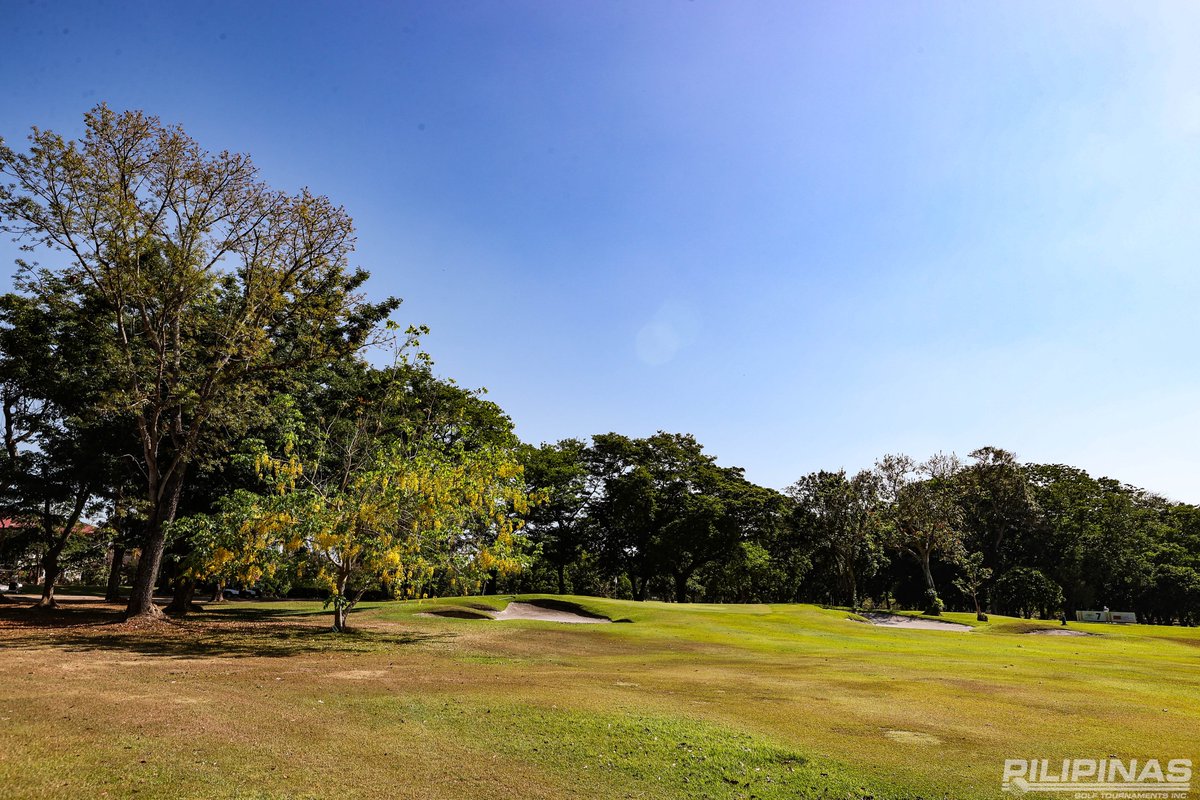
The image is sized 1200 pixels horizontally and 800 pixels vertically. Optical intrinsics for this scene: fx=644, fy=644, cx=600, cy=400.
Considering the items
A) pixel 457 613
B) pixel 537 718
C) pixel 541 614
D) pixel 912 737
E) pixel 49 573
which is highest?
pixel 912 737

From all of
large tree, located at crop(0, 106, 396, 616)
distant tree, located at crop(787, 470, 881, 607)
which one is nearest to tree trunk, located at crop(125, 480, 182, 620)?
large tree, located at crop(0, 106, 396, 616)

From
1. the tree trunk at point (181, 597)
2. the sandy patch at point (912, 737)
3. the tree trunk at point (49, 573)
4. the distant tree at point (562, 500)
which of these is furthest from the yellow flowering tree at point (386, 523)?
the distant tree at point (562, 500)

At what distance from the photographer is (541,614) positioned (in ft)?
138

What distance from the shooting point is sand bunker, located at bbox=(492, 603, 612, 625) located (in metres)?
40.2

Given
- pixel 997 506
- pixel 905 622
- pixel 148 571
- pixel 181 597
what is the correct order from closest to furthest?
1. pixel 148 571
2. pixel 181 597
3. pixel 905 622
4. pixel 997 506

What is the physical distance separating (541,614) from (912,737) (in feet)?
109

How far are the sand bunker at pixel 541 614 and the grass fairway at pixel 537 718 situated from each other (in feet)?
50.0

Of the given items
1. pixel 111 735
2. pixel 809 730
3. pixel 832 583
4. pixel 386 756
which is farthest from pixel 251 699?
pixel 832 583

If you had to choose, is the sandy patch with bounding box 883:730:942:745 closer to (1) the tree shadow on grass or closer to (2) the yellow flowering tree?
(2) the yellow flowering tree

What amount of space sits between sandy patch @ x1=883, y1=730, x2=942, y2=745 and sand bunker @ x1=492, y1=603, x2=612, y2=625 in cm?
2929

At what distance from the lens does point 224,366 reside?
1170 inches

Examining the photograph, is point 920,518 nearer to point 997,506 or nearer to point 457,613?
point 997,506

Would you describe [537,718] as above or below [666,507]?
below

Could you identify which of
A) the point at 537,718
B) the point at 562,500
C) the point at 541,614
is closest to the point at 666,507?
the point at 562,500
